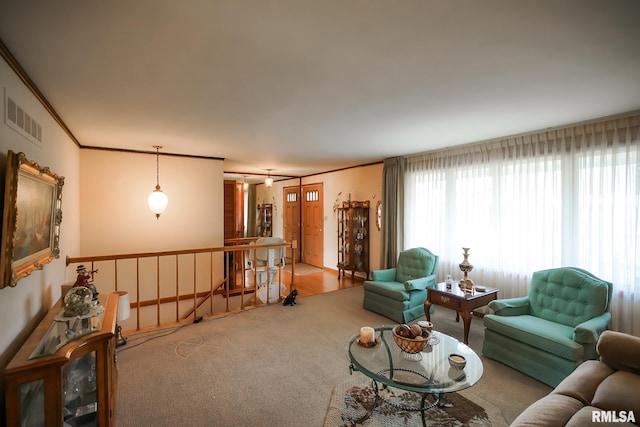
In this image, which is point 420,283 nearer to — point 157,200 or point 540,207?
point 540,207

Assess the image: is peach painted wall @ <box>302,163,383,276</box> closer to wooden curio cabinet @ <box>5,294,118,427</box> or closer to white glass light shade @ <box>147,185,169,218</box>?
white glass light shade @ <box>147,185,169,218</box>

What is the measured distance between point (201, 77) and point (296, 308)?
3308 millimetres

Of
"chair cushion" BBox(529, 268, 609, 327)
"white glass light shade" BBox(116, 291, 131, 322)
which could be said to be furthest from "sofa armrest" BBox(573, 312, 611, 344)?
"white glass light shade" BBox(116, 291, 131, 322)

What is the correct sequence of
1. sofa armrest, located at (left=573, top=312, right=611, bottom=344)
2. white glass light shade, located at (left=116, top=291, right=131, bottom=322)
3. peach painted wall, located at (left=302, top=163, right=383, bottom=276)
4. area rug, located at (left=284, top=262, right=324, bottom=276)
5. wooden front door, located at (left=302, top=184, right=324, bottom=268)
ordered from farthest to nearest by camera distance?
wooden front door, located at (left=302, top=184, right=324, bottom=268)
area rug, located at (left=284, top=262, right=324, bottom=276)
peach painted wall, located at (left=302, top=163, right=383, bottom=276)
white glass light shade, located at (left=116, top=291, right=131, bottom=322)
sofa armrest, located at (left=573, top=312, right=611, bottom=344)

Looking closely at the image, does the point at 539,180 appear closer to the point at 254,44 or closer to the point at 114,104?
the point at 254,44

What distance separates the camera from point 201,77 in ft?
6.69

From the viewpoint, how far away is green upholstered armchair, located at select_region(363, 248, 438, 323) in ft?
12.2

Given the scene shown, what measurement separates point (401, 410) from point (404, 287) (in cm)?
186

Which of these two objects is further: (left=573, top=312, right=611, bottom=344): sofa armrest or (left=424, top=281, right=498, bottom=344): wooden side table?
(left=424, top=281, right=498, bottom=344): wooden side table

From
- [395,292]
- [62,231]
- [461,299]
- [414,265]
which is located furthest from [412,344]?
[62,231]

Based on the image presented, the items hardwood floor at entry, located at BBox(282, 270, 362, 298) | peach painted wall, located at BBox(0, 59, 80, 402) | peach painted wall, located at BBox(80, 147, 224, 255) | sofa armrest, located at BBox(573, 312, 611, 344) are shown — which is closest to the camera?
peach painted wall, located at BBox(0, 59, 80, 402)

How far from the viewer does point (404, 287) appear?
3.81 meters

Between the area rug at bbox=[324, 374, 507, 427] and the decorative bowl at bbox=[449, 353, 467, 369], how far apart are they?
387 millimetres

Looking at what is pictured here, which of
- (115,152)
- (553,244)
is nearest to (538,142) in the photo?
(553,244)
